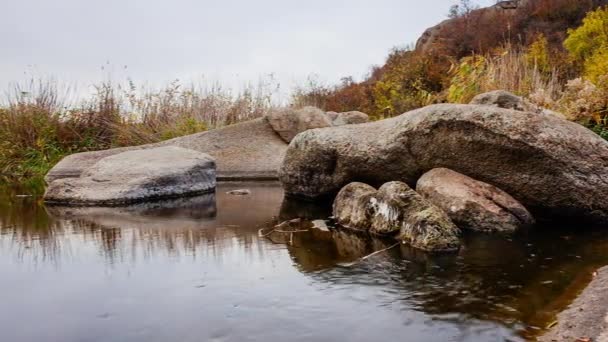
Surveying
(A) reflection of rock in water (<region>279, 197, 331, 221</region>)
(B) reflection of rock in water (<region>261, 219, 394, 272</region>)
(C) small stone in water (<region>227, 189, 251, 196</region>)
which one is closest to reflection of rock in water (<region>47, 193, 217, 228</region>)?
(C) small stone in water (<region>227, 189, 251, 196</region>)

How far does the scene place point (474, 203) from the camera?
5.09m

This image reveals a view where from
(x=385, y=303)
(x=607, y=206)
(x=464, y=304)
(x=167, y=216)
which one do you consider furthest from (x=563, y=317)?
(x=167, y=216)

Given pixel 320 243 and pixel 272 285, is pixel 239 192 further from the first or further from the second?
pixel 272 285

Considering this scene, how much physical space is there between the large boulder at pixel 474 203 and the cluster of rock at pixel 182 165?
152 inches

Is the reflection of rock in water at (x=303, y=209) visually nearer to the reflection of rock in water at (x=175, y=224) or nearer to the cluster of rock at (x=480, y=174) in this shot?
the reflection of rock in water at (x=175, y=224)

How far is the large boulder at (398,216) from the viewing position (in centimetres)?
437

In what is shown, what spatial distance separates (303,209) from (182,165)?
7.73 feet

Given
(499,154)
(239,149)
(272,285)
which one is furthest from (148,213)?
(239,149)

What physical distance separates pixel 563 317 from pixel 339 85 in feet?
66.9

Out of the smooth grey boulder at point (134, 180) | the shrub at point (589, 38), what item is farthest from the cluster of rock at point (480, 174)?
the shrub at point (589, 38)

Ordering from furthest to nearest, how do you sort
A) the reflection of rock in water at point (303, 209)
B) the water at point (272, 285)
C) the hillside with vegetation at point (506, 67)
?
1. the hillside with vegetation at point (506, 67)
2. the reflection of rock in water at point (303, 209)
3. the water at point (272, 285)

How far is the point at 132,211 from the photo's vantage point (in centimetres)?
673

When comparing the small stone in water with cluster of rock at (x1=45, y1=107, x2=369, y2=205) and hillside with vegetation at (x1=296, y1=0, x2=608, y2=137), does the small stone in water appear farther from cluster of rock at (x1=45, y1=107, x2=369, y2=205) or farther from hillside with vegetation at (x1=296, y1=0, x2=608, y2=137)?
hillside with vegetation at (x1=296, y1=0, x2=608, y2=137)

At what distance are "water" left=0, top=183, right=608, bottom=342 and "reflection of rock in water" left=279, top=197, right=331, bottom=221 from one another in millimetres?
784
